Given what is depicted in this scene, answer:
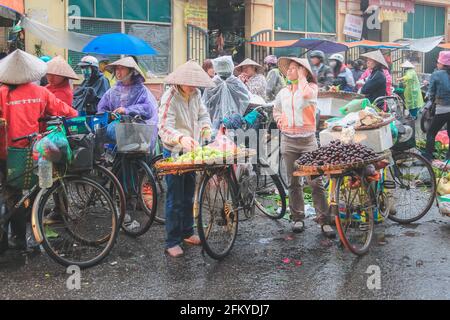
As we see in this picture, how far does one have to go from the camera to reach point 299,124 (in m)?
6.11

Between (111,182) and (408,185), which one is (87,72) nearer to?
(111,182)

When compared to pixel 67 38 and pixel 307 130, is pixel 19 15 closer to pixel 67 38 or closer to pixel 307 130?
pixel 67 38

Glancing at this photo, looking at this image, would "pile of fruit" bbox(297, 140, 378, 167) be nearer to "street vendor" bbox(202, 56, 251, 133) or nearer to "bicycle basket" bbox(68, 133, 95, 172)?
"bicycle basket" bbox(68, 133, 95, 172)

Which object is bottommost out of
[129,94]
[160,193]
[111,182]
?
[160,193]

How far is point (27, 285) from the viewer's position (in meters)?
4.68

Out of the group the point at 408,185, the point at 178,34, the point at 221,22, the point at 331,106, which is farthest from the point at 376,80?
the point at 221,22

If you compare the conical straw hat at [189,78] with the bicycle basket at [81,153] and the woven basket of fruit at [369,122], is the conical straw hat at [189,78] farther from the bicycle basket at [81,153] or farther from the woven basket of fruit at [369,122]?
the woven basket of fruit at [369,122]

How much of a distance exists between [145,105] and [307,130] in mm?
1827

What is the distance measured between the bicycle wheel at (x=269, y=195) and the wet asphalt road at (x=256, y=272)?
656 mm

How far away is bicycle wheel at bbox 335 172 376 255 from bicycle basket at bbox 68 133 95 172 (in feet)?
7.48

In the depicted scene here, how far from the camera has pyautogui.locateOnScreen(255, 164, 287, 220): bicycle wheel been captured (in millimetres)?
6785

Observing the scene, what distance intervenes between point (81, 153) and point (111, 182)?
672 mm

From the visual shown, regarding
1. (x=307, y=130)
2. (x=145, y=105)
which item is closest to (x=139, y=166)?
(x=145, y=105)

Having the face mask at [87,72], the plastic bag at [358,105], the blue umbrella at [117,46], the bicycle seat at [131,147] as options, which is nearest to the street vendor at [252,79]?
the blue umbrella at [117,46]
